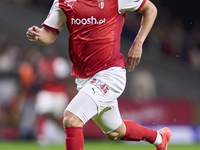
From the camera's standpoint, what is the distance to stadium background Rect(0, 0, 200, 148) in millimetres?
11203

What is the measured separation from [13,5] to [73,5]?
11329mm

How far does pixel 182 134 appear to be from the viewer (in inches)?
431

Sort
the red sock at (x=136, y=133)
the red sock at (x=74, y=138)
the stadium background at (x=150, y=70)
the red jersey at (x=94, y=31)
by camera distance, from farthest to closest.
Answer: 1. the stadium background at (x=150, y=70)
2. the red sock at (x=136, y=133)
3. the red jersey at (x=94, y=31)
4. the red sock at (x=74, y=138)

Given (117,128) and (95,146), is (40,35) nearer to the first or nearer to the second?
(117,128)

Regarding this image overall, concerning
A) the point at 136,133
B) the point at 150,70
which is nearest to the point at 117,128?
the point at 136,133

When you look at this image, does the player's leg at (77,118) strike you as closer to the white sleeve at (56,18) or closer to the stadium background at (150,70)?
the white sleeve at (56,18)

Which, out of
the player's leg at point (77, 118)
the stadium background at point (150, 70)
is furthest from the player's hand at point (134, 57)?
the stadium background at point (150, 70)

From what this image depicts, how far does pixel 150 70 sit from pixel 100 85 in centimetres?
1030

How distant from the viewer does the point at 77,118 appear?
4535 millimetres

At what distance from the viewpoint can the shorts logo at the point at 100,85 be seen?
4.72 meters

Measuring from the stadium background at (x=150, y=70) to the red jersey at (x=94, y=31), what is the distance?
6208mm

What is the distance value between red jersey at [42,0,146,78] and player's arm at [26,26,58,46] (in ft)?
0.91

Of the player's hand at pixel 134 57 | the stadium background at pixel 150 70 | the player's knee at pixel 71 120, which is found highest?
the player's hand at pixel 134 57

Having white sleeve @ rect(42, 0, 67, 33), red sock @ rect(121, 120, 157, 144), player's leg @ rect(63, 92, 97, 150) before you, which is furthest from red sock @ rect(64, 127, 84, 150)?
white sleeve @ rect(42, 0, 67, 33)
